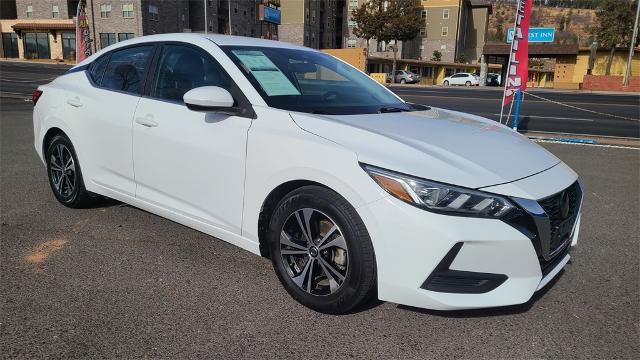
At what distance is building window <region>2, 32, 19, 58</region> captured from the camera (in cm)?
6431

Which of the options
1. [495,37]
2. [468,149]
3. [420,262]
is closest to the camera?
[420,262]

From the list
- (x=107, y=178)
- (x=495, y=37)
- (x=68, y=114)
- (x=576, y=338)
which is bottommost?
(x=576, y=338)

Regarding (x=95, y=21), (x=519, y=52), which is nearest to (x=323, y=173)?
(x=519, y=52)

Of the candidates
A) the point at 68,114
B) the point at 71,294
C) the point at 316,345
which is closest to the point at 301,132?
the point at 316,345

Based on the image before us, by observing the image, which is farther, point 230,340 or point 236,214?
point 236,214

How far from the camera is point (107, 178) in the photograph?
4074mm

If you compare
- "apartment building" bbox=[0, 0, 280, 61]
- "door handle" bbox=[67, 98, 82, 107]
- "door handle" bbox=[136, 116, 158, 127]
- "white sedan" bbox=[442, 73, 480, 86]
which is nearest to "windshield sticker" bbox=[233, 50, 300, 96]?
"door handle" bbox=[136, 116, 158, 127]

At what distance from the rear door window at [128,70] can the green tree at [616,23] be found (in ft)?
181

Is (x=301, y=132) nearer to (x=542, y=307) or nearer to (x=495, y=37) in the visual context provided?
(x=542, y=307)

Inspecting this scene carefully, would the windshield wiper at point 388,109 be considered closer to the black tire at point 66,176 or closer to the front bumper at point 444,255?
the front bumper at point 444,255

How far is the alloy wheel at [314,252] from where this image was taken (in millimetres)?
2723

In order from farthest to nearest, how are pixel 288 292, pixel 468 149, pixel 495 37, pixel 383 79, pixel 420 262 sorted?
pixel 495 37, pixel 383 79, pixel 288 292, pixel 468 149, pixel 420 262

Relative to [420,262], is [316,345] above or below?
below

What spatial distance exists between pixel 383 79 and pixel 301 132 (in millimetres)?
45748
